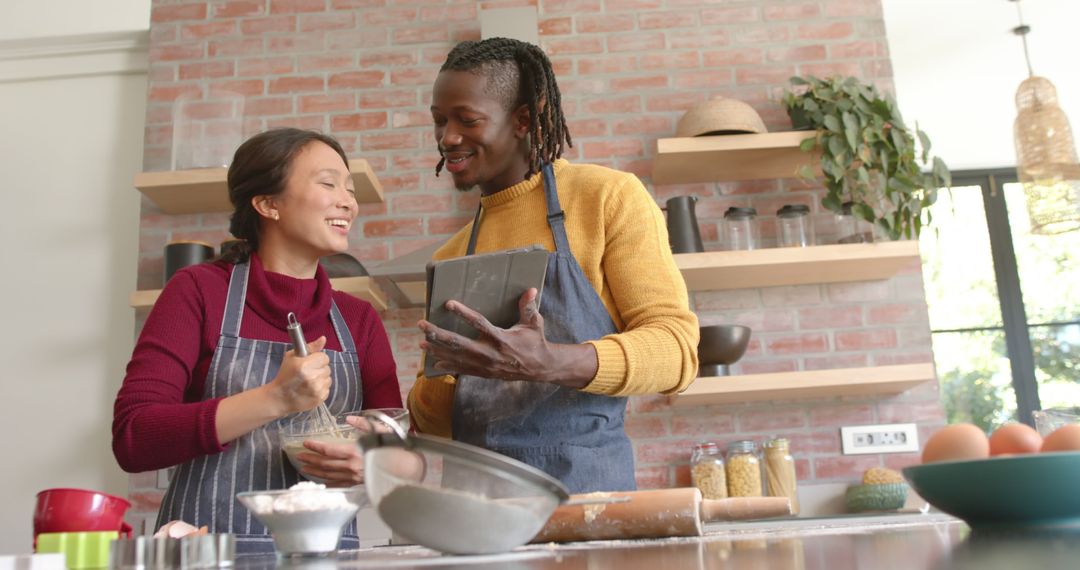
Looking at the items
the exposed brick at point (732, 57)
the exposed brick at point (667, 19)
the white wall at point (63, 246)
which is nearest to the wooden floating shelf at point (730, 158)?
the exposed brick at point (732, 57)

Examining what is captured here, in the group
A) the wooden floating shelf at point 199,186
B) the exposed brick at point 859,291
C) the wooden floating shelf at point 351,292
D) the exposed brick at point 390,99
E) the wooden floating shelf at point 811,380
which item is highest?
the exposed brick at point 390,99

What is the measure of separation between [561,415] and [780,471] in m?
1.64

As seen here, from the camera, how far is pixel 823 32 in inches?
132

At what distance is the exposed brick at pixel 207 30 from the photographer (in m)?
3.43

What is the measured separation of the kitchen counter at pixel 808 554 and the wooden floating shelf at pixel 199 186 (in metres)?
2.21

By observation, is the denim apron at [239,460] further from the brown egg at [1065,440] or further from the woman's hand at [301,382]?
the brown egg at [1065,440]

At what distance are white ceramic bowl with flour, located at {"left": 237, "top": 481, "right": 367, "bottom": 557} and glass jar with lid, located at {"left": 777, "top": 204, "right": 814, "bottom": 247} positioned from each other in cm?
233

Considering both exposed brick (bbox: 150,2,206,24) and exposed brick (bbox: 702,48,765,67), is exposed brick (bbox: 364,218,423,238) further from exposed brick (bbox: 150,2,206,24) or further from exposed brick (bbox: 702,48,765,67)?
exposed brick (bbox: 702,48,765,67)

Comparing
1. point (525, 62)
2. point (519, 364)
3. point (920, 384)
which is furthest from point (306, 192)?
point (920, 384)

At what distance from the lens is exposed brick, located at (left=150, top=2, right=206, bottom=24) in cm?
345

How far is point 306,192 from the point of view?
5.96 feet

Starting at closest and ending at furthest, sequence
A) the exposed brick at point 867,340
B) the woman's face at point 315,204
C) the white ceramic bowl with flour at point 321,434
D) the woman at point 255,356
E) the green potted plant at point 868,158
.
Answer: the white ceramic bowl with flour at point 321,434 < the woman at point 255,356 < the woman's face at point 315,204 < the green potted plant at point 868,158 < the exposed brick at point 867,340

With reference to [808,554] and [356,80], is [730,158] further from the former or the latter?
[808,554]

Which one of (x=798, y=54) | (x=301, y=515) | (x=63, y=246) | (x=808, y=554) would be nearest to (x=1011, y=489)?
(x=808, y=554)
